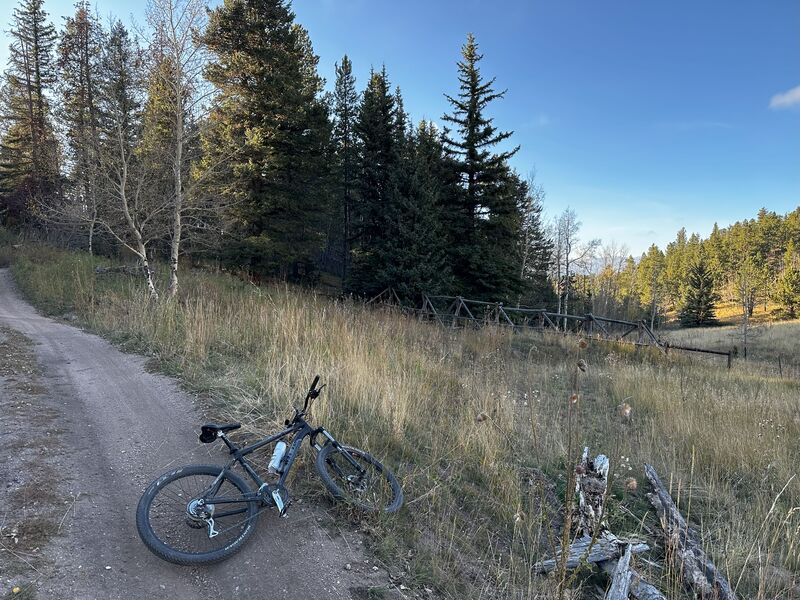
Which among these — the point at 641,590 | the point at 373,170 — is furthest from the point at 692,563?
the point at 373,170

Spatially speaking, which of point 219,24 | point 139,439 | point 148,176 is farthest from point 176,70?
point 139,439

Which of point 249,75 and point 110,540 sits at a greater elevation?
point 249,75

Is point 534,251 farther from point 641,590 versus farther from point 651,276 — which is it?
point 651,276

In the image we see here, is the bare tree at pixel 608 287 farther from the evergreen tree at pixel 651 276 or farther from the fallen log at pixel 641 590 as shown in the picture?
the fallen log at pixel 641 590

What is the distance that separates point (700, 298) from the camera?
5272 centimetres

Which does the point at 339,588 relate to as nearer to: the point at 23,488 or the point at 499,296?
the point at 23,488

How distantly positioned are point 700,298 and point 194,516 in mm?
63787

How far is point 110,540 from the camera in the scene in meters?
2.53

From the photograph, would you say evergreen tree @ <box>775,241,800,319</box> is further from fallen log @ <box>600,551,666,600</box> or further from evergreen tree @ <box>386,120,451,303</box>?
fallen log @ <box>600,551,666,600</box>

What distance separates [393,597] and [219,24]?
59.6 ft

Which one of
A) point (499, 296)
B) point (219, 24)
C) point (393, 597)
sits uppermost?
point (219, 24)

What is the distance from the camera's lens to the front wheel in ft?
9.93

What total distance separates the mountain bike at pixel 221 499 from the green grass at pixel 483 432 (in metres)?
0.23

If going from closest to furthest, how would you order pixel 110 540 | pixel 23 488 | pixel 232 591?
pixel 232 591 < pixel 110 540 < pixel 23 488
